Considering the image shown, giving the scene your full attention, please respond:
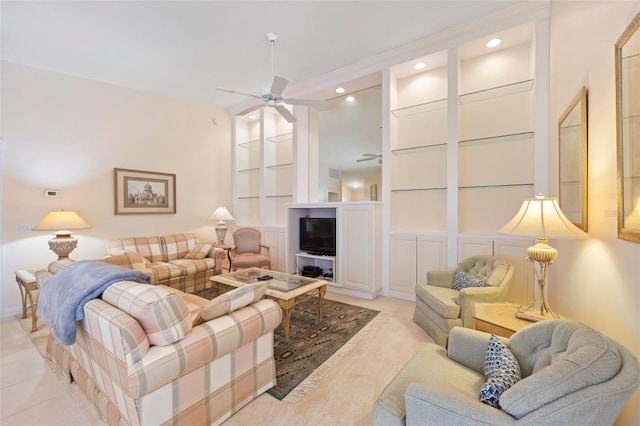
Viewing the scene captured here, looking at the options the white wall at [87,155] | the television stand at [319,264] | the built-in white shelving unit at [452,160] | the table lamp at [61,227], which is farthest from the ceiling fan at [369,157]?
the table lamp at [61,227]

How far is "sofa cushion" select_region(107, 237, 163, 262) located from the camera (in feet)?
13.4

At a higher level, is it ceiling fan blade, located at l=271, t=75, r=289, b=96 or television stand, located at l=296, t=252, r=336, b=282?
ceiling fan blade, located at l=271, t=75, r=289, b=96

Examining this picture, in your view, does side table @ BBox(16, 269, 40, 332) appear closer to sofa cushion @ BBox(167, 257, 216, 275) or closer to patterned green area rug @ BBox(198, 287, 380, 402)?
sofa cushion @ BBox(167, 257, 216, 275)

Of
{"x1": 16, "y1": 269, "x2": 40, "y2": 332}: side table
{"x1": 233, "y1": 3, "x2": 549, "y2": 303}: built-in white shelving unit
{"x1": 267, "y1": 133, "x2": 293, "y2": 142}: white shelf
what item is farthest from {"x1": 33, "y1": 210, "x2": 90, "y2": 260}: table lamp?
{"x1": 267, "y1": 133, "x2": 293, "y2": 142}: white shelf

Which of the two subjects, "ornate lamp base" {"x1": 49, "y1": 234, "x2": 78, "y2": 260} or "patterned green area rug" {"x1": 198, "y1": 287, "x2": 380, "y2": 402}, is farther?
"ornate lamp base" {"x1": 49, "y1": 234, "x2": 78, "y2": 260}

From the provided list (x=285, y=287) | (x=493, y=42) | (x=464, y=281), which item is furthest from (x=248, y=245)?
(x=493, y=42)

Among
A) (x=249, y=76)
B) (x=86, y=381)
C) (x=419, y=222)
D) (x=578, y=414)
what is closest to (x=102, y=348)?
(x=86, y=381)

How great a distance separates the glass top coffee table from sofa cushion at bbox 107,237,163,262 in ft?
5.25

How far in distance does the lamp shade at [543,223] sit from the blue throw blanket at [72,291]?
268 cm

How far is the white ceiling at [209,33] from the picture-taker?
2854 millimetres

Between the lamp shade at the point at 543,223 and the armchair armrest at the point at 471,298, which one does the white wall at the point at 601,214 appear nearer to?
the lamp shade at the point at 543,223

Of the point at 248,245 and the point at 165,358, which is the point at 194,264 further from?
the point at 165,358

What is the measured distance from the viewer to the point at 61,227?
349 centimetres

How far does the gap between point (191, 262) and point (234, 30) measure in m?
3.36
